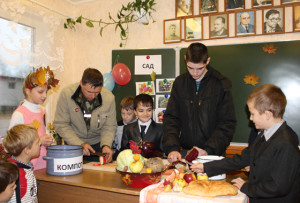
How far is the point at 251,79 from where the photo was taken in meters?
3.62

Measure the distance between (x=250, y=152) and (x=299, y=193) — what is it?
34 cm

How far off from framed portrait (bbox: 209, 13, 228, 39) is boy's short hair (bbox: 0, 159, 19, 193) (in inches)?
123

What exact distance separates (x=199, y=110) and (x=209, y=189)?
3.14 ft

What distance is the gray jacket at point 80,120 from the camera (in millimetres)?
2549

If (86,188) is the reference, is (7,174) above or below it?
above

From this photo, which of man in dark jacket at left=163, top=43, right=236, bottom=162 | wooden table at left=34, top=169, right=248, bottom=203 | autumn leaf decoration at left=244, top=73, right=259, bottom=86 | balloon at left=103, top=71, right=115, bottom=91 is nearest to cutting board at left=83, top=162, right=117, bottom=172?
wooden table at left=34, top=169, right=248, bottom=203

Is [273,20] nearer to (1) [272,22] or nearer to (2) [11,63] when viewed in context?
(1) [272,22]

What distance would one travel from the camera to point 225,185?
1.40 metres

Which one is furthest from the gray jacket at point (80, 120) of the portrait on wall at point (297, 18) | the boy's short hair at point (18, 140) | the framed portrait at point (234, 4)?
the portrait on wall at point (297, 18)

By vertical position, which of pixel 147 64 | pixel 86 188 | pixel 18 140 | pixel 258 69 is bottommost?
pixel 86 188

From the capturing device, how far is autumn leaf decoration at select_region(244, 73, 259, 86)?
3604mm

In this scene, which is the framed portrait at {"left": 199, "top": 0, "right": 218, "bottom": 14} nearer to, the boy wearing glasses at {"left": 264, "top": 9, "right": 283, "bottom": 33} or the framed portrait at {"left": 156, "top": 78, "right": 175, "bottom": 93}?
the boy wearing glasses at {"left": 264, "top": 9, "right": 283, "bottom": 33}

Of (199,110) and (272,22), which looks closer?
(199,110)

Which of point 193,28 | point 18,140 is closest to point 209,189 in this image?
point 18,140
